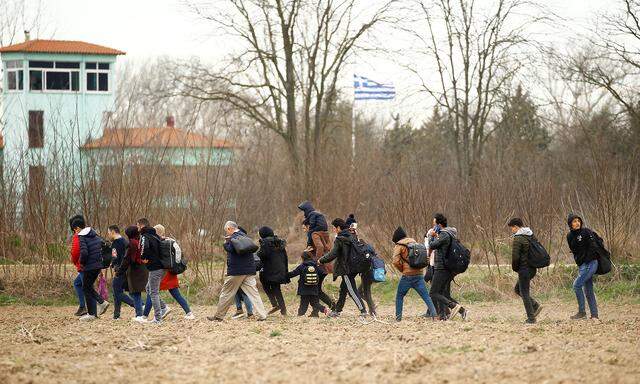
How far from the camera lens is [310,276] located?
19094 millimetres

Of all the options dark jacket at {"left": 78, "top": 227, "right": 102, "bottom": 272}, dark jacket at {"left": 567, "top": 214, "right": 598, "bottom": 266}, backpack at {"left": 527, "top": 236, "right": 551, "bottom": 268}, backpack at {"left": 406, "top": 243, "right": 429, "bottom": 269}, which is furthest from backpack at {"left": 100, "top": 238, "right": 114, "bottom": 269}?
dark jacket at {"left": 567, "top": 214, "right": 598, "bottom": 266}

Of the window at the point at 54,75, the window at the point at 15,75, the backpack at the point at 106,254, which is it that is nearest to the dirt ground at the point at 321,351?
the backpack at the point at 106,254

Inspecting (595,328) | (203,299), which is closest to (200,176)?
(203,299)

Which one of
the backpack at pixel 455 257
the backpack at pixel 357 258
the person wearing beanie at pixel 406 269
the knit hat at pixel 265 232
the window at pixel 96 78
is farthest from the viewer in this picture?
the window at pixel 96 78

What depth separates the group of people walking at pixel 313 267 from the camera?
1792 centimetres

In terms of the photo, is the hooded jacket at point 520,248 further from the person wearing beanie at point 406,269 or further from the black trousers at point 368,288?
the black trousers at point 368,288

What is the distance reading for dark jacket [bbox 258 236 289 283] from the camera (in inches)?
757

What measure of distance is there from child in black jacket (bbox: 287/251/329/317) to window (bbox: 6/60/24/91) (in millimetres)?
42861

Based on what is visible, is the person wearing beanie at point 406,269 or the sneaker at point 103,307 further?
the sneaker at point 103,307

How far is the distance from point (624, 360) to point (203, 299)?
44.3 feet

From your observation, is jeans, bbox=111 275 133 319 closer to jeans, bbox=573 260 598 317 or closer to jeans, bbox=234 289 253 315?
jeans, bbox=234 289 253 315

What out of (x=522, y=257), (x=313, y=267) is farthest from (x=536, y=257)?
(x=313, y=267)

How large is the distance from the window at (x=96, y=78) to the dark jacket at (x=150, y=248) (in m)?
43.3

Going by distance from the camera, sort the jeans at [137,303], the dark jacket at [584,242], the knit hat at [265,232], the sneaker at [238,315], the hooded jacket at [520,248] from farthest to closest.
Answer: the sneaker at [238,315] → the knit hat at [265,232] → the jeans at [137,303] → the dark jacket at [584,242] → the hooded jacket at [520,248]
